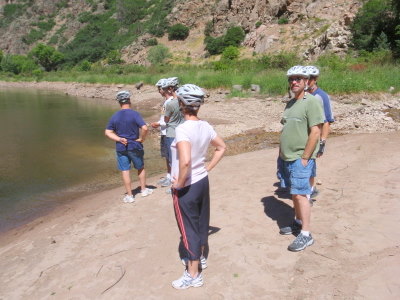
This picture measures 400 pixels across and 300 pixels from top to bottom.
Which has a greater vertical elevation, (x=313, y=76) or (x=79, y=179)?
(x=313, y=76)

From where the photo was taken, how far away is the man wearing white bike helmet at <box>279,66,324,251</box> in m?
3.43

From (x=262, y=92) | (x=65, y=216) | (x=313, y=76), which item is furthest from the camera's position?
(x=262, y=92)

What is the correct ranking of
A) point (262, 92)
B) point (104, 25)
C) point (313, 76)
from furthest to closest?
A: point (104, 25) < point (262, 92) < point (313, 76)

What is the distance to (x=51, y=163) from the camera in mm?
9703

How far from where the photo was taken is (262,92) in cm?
1648

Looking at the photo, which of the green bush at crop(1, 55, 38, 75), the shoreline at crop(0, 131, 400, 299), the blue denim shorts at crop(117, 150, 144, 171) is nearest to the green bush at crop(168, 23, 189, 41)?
the green bush at crop(1, 55, 38, 75)

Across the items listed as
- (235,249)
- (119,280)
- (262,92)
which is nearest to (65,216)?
(119,280)

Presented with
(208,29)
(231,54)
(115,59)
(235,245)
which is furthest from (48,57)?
(235,245)

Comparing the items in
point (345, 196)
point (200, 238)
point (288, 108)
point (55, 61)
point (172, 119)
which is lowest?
point (55, 61)

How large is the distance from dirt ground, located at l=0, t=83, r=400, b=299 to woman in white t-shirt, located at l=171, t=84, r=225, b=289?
0.32 metres

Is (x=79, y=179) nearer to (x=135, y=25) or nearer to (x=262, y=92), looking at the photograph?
(x=262, y=92)

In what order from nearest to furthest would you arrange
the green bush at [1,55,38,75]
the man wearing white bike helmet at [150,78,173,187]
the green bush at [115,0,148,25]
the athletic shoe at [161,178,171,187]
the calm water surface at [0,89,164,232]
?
the man wearing white bike helmet at [150,78,173,187] < the athletic shoe at [161,178,171,187] < the calm water surface at [0,89,164,232] < the green bush at [1,55,38,75] < the green bush at [115,0,148,25]

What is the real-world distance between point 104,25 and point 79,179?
74444 millimetres

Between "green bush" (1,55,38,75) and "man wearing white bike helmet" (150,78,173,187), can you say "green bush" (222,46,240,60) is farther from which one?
"green bush" (1,55,38,75)
